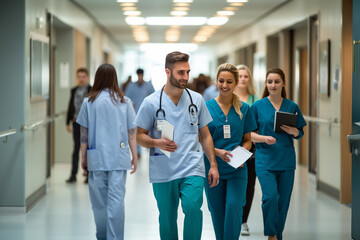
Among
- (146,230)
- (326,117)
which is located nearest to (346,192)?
(326,117)

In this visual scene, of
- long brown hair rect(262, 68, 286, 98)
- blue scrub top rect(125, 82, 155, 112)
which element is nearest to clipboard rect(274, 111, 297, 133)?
long brown hair rect(262, 68, 286, 98)

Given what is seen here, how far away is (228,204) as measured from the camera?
4473 mm

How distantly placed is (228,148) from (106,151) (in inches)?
40.4

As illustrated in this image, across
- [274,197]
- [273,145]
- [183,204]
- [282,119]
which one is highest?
[282,119]

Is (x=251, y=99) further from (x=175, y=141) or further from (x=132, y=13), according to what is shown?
(x=132, y=13)

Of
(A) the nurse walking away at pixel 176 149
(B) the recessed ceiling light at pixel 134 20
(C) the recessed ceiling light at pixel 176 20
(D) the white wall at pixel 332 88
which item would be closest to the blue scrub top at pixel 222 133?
(A) the nurse walking away at pixel 176 149

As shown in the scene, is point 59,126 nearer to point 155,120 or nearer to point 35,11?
point 35,11

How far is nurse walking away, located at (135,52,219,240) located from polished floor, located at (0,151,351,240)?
172 centimetres

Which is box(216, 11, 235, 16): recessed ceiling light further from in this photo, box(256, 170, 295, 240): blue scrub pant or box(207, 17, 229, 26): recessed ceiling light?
box(256, 170, 295, 240): blue scrub pant

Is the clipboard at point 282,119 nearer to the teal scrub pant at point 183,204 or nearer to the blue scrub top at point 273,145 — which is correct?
the blue scrub top at point 273,145

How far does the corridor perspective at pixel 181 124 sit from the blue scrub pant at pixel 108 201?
0.02 metres

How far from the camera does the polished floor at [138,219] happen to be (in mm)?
5840

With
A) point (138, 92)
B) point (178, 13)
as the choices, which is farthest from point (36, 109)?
point (178, 13)

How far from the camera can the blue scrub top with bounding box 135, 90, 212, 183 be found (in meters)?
4.01
